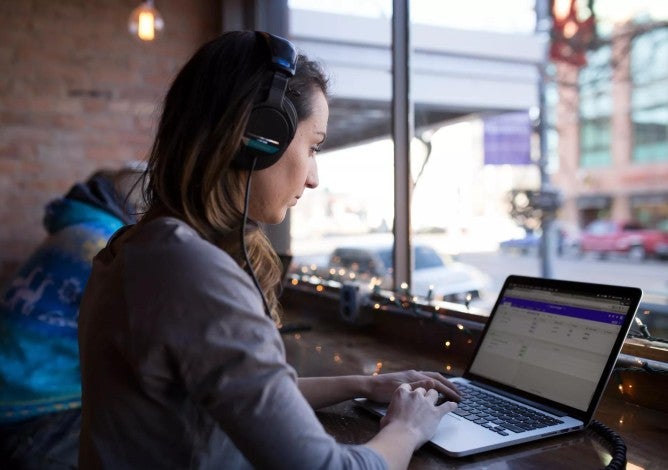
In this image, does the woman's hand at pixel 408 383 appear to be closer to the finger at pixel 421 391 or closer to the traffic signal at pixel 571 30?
the finger at pixel 421 391

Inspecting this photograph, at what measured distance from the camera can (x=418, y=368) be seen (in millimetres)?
1529

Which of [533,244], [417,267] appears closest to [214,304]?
[417,267]

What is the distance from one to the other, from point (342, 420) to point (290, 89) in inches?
23.4

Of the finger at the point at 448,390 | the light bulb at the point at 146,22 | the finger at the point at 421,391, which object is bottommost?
the finger at the point at 448,390

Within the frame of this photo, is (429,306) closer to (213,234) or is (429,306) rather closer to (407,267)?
(407,267)

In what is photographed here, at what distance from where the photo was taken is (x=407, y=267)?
2408mm

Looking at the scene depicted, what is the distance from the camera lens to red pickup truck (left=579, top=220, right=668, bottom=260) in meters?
10.3

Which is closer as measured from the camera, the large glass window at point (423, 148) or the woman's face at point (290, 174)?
the woman's face at point (290, 174)

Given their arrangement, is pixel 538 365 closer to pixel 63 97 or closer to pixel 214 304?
pixel 214 304

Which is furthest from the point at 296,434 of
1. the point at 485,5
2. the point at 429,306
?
the point at 485,5

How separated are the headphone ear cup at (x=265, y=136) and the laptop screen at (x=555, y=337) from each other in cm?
→ 63

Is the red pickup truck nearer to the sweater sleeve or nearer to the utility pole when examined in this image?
the utility pole

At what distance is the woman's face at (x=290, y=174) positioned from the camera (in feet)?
2.99

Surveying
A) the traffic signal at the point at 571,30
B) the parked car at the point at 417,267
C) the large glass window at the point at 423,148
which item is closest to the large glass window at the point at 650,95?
the traffic signal at the point at 571,30
